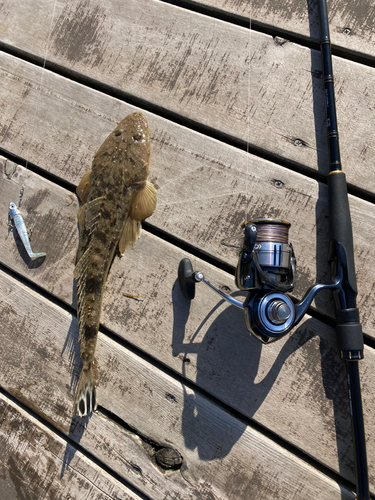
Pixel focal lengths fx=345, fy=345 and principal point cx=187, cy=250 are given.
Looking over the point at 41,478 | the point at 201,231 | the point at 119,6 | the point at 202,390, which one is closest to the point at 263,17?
the point at 119,6

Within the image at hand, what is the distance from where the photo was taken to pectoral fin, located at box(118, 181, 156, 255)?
212cm

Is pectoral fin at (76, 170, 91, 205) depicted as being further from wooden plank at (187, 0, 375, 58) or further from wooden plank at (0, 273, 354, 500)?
wooden plank at (187, 0, 375, 58)

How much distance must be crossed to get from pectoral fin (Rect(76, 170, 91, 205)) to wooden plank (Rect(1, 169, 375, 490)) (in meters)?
0.09

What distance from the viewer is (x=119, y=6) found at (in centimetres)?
227

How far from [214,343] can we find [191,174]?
1011mm

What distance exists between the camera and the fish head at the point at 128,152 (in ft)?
6.97

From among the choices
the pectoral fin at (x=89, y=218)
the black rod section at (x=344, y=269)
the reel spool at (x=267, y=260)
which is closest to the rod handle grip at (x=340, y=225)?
the black rod section at (x=344, y=269)

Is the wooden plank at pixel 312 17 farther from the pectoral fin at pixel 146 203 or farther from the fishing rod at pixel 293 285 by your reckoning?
the pectoral fin at pixel 146 203

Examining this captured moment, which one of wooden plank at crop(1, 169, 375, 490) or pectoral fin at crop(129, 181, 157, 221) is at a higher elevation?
pectoral fin at crop(129, 181, 157, 221)

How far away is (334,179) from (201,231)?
780mm

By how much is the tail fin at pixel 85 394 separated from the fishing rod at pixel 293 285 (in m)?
0.86

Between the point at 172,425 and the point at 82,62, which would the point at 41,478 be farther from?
the point at 82,62

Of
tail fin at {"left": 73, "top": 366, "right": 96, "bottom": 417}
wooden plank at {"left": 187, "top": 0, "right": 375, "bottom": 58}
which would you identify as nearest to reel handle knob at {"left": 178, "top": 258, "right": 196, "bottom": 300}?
tail fin at {"left": 73, "top": 366, "right": 96, "bottom": 417}

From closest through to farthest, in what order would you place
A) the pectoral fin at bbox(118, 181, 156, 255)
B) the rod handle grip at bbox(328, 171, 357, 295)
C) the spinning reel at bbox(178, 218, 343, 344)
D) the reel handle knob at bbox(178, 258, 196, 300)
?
1. the spinning reel at bbox(178, 218, 343, 344)
2. the rod handle grip at bbox(328, 171, 357, 295)
3. the reel handle knob at bbox(178, 258, 196, 300)
4. the pectoral fin at bbox(118, 181, 156, 255)
